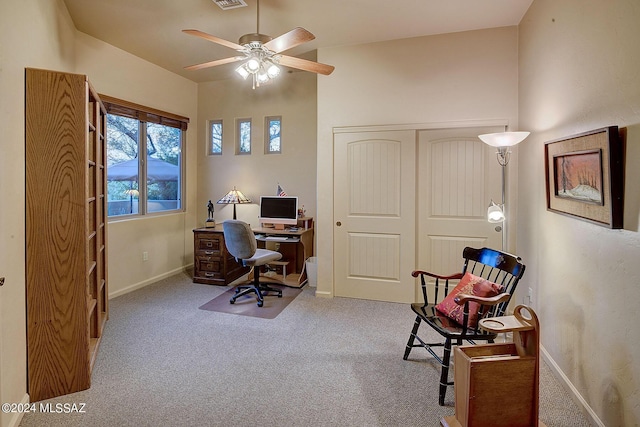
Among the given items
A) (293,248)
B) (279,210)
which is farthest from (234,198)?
(293,248)

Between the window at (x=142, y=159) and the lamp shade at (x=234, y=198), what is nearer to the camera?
the window at (x=142, y=159)

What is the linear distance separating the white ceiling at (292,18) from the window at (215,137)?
1.50 metres

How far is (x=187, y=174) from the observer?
5285 mm

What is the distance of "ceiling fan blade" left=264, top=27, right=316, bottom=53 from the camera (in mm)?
2398

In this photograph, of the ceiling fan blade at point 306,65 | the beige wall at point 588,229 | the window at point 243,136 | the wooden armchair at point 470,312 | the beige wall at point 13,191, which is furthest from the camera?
the window at point 243,136

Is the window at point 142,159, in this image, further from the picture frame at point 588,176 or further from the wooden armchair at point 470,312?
the picture frame at point 588,176

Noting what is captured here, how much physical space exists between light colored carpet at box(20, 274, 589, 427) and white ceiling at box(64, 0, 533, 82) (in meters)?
2.85

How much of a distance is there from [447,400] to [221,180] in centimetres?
423

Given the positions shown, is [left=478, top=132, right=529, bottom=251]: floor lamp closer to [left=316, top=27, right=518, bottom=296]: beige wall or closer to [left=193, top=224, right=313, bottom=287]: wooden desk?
[left=316, top=27, right=518, bottom=296]: beige wall

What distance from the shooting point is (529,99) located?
3.15m

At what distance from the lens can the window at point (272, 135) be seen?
5078 millimetres

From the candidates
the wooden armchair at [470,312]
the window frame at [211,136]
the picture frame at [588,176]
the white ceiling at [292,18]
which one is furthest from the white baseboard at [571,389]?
the window frame at [211,136]

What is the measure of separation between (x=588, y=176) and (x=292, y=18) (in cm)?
273

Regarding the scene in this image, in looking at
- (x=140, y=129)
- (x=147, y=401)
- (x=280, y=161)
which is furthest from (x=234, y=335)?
(x=140, y=129)
